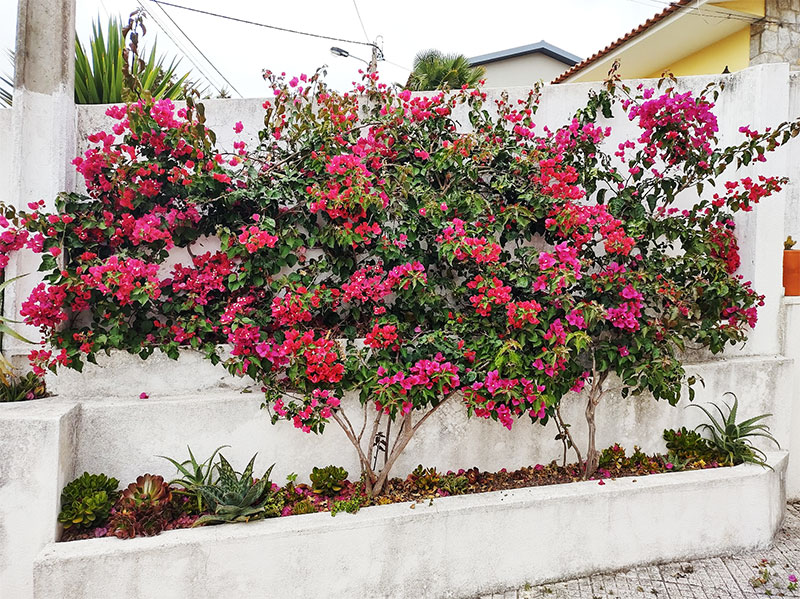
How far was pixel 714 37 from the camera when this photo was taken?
21.5 ft

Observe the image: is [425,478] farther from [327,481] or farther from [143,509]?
[143,509]

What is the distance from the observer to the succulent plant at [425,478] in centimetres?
325

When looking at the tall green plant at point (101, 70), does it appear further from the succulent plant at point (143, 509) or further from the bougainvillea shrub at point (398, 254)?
the succulent plant at point (143, 509)

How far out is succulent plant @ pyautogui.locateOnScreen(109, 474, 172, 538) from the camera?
2666mm

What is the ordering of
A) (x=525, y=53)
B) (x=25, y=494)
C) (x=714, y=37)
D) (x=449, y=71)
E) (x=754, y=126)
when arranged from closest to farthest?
(x=25, y=494) → (x=754, y=126) → (x=714, y=37) → (x=449, y=71) → (x=525, y=53)

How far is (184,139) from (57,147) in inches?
30.6

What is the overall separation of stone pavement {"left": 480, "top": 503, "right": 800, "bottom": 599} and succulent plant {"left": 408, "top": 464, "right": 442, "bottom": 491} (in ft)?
2.13

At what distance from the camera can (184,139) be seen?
126 inches

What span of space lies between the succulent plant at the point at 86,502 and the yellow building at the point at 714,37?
241 inches

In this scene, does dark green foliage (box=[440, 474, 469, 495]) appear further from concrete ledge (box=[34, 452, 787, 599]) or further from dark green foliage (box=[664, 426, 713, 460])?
dark green foliage (box=[664, 426, 713, 460])

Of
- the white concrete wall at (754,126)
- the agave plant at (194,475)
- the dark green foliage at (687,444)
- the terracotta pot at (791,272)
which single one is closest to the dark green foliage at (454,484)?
the agave plant at (194,475)

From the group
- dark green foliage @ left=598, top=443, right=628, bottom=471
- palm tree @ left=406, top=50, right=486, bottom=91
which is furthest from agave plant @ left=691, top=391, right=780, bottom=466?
palm tree @ left=406, top=50, right=486, bottom=91

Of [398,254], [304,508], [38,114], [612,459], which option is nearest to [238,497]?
[304,508]

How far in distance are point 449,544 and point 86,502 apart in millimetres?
1845
